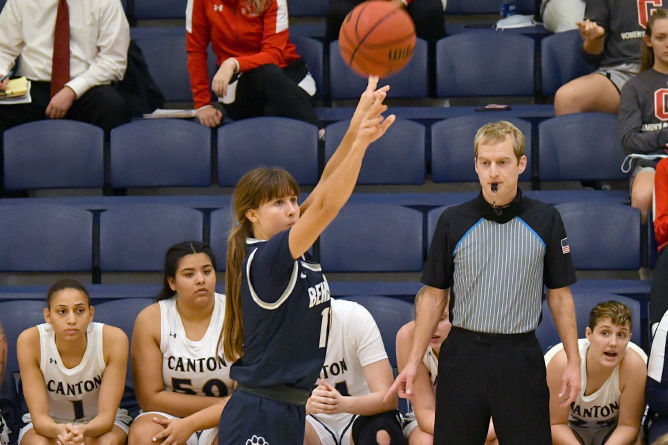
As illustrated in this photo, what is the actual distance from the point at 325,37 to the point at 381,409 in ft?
10.6

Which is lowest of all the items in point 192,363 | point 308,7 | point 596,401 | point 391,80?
point 596,401

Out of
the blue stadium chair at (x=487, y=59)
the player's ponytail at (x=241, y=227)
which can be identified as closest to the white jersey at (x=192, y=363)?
the player's ponytail at (x=241, y=227)

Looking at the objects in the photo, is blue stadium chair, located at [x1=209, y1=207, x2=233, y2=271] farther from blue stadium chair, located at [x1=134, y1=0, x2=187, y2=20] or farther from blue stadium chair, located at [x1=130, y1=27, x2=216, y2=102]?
blue stadium chair, located at [x1=134, y1=0, x2=187, y2=20]

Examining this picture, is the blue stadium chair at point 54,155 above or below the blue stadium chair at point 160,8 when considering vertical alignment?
below

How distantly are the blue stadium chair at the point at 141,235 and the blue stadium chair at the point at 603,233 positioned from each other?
6.56ft

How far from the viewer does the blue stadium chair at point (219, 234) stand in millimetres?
5023

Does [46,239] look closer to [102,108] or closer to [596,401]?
[102,108]

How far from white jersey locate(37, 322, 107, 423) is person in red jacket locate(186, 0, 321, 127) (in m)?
2.00

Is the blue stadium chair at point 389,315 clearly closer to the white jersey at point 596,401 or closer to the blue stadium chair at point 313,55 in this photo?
the white jersey at point 596,401

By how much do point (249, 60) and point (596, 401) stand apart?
118 inches

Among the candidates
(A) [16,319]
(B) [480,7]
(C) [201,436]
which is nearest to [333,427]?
(C) [201,436]

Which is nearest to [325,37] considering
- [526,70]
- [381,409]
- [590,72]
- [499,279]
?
[526,70]

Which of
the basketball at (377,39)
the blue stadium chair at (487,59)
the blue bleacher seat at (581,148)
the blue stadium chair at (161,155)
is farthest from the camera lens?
the blue stadium chair at (487,59)

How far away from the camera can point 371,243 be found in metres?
5.07
